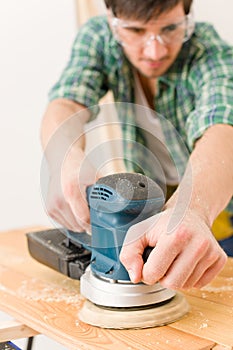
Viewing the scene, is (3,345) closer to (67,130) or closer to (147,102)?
(67,130)

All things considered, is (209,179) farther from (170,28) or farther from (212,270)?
(170,28)

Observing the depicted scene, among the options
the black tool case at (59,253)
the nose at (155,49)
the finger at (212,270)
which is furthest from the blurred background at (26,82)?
the finger at (212,270)

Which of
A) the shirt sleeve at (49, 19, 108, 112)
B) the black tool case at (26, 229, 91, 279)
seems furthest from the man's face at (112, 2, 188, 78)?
the black tool case at (26, 229, 91, 279)

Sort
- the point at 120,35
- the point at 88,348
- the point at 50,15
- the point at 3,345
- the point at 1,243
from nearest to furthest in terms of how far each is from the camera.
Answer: the point at 88,348
the point at 3,345
the point at 120,35
the point at 1,243
the point at 50,15

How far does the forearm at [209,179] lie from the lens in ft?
4.75

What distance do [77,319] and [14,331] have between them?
0.15 m

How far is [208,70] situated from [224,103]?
313 millimetres

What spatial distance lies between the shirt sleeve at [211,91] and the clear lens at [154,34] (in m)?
0.14

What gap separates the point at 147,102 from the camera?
252 centimetres

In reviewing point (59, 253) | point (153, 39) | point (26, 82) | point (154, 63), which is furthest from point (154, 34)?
point (26, 82)

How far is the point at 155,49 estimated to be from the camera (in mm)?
2008

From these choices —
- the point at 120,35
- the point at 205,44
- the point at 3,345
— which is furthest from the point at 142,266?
the point at 205,44

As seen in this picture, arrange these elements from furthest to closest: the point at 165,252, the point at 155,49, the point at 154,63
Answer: the point at 154,63 → the point at 155,49 → the point at 165,252

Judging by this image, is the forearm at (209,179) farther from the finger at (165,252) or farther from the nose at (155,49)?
the nose at (155,49)
